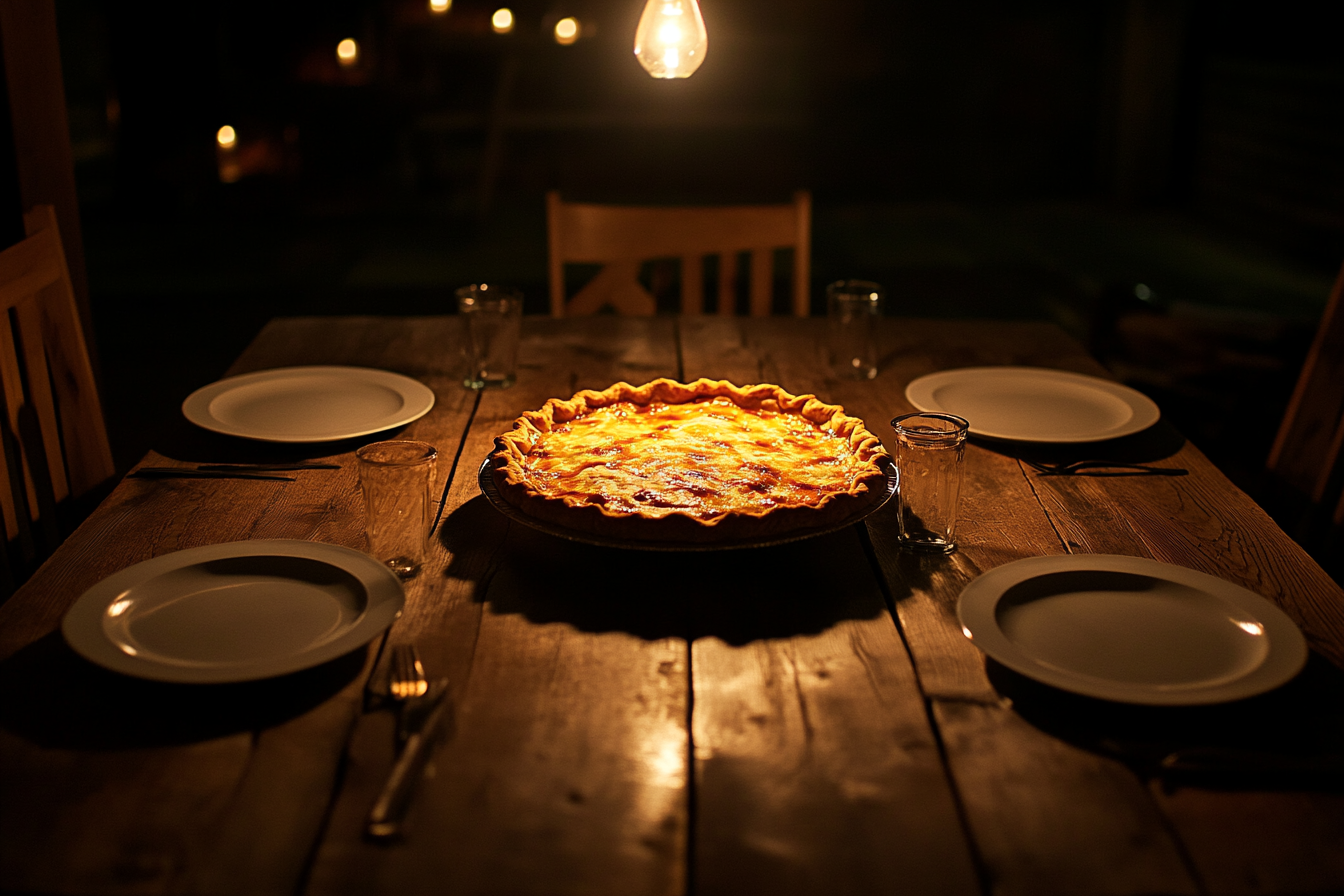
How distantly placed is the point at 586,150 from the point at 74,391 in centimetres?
581

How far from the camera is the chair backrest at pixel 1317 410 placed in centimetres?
199

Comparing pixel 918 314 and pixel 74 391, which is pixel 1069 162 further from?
pixel 74 391

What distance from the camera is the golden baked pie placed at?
3.95 feet

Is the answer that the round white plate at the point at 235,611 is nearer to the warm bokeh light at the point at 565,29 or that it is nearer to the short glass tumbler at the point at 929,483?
the short glass tumbler at the point at 929,483

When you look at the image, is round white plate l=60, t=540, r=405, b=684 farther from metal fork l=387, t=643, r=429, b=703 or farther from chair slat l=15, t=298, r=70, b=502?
chair slat l=15, t=298, r=70, b=502

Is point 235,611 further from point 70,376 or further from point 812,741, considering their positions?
point 70,376

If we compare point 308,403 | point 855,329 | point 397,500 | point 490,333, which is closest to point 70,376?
point 308,403

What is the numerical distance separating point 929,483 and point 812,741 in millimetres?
467

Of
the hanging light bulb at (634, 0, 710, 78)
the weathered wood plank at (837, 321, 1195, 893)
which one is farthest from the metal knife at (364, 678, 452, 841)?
the hanging light bulb at (634, 0, 710, 78)

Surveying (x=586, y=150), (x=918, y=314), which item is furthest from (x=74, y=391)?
(x=586, y=150)

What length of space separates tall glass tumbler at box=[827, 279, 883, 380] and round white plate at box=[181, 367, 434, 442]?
721 mm

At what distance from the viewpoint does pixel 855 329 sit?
198cm

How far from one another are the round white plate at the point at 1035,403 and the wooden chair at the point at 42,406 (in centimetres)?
138

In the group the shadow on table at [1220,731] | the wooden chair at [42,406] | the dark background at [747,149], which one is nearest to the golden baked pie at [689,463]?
the shadow on table at [1220,731]
